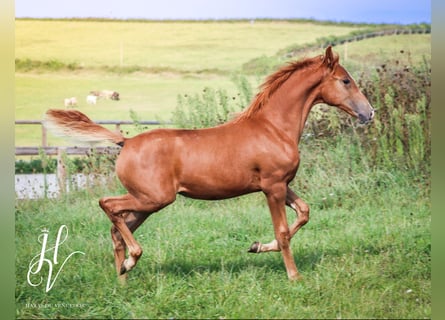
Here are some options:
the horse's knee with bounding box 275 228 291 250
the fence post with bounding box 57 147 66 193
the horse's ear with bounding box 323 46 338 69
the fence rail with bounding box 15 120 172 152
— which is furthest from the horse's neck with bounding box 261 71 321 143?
the fence post with bounding box 57 147 66 193

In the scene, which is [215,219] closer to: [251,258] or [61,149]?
[251,258]

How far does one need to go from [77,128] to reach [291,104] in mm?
1528

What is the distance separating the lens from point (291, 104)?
14.4ft

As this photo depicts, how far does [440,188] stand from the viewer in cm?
522

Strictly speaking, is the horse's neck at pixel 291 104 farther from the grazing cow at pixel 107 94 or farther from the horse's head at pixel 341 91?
the grazing cow at pixel 107 94

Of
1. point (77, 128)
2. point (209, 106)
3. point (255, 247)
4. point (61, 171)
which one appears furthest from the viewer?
point (61, 171)

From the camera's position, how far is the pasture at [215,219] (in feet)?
14.2

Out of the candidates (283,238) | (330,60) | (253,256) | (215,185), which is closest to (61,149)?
(215,185)

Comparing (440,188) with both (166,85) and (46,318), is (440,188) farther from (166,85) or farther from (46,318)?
(46,318)

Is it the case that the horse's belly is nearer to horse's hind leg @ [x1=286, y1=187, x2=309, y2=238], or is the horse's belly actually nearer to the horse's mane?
horse's hind leg @ [x1=286, y1=187, x2=309, y2=238]

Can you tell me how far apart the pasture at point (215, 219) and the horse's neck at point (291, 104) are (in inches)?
30.7

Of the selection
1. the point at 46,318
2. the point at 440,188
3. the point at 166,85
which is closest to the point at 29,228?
the point at 46,318

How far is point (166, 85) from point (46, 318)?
2196mm

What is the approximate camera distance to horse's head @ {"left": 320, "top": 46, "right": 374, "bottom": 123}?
14.5 ft
